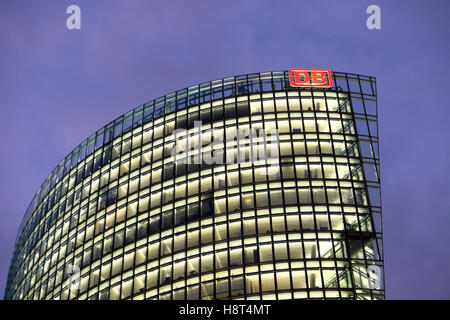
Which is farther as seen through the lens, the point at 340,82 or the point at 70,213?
the point at 70,213

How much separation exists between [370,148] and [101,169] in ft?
130

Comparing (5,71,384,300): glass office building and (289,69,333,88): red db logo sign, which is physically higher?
(289,69,333,88): red db logo sign

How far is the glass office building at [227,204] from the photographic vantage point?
2761 inches

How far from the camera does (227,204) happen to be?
7600 cm

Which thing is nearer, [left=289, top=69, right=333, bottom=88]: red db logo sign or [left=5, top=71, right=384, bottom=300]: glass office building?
[left=5, top=71, right=384, bottom=300]: glass office building

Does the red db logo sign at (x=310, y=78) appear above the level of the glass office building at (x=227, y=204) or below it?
above

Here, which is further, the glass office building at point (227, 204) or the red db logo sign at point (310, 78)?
the red db logo sign at point (310, 78)

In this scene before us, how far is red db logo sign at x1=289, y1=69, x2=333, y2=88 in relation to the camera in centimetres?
8475

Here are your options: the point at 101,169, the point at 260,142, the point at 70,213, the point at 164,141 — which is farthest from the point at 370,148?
the point at 70,213

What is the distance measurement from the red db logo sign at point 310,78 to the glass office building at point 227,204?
93 cm

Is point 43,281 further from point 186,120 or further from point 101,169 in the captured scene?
point 186,120

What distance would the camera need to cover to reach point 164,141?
286 ft

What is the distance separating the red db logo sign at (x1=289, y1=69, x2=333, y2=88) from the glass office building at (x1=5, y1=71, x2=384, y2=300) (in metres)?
0.93
